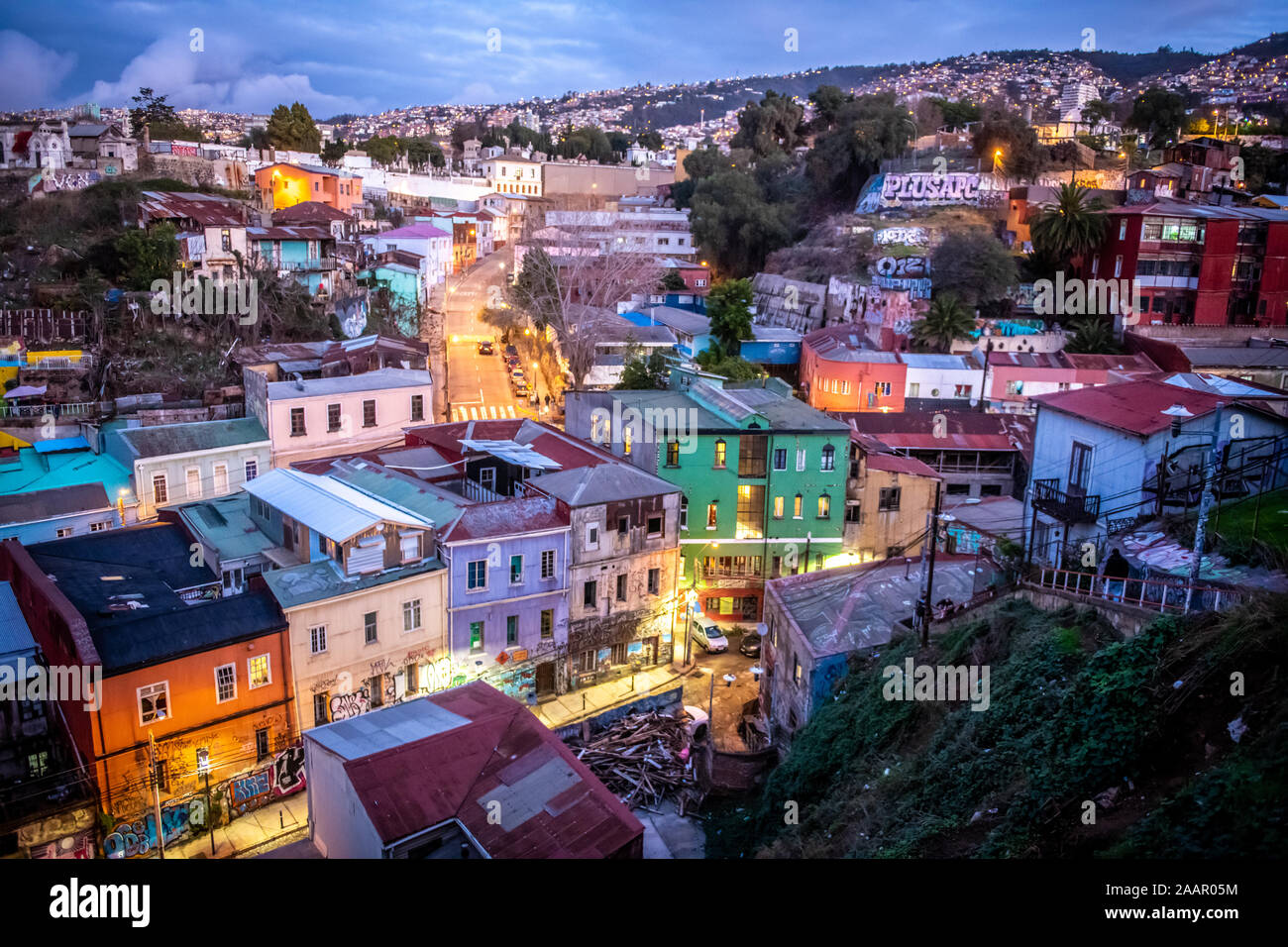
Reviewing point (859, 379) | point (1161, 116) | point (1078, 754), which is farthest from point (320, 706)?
point (1161, 116)

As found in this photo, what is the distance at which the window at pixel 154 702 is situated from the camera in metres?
15.3

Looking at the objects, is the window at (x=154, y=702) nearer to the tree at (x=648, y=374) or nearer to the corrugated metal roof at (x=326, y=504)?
the corrugated metal roof at (x=326, y=504)

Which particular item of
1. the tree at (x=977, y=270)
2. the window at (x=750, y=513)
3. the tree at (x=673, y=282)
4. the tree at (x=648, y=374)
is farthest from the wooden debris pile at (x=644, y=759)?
the tree at (x=673, y=282)

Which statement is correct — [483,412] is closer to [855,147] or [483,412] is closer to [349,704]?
[349,704]

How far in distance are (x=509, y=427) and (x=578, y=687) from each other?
8.91 m

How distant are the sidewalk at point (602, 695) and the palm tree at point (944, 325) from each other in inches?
878

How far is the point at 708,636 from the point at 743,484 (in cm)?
445

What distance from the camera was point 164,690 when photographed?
15.6 meters

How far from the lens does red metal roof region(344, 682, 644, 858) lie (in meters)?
11.9

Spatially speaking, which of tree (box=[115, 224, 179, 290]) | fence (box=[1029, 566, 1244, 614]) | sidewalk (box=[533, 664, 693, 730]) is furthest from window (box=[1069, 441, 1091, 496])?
tree (box=[115, 224, 179, 290])

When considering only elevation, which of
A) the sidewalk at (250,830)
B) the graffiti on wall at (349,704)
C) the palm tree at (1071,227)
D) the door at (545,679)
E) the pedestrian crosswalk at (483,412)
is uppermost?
the palm tree at (1071,227)

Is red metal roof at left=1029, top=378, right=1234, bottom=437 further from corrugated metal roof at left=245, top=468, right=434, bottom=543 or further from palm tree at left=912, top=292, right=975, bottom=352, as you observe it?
palm tree at left=912, top=292, right=975, bottom=352
